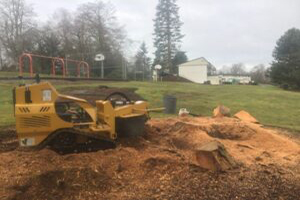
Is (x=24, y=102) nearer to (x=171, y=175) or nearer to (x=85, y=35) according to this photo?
(x=171, y=175)

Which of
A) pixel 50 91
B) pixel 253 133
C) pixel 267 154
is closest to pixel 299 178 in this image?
pixel 267 154

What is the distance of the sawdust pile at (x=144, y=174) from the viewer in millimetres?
4652

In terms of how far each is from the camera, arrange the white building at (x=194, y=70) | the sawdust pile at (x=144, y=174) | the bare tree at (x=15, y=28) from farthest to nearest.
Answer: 1. the white building at (x=194, y=70)
2. the bare tree at (x=15, y=28)
3. the sawdust pile at (x=144, y=174)

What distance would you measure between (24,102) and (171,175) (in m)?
2.73

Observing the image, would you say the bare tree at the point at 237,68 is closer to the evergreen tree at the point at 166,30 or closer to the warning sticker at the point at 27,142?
the evergreen tree at the point at 166,30

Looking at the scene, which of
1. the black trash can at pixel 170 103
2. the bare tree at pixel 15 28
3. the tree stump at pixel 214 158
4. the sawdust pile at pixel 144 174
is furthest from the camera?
the bare tree at pixel 15 28

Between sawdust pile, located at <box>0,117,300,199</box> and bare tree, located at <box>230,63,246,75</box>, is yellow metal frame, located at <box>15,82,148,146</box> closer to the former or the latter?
sawdust pile, located at <box>0,117,300,199</box>

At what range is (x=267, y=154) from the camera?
7.06m

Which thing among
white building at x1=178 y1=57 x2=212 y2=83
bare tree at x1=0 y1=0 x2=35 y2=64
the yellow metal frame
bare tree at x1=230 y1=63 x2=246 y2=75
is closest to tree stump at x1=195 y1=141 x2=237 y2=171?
the yellow metal frame

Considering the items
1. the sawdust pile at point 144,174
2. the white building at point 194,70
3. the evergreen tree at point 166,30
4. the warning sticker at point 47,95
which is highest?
the evergreen tree at point 166,30

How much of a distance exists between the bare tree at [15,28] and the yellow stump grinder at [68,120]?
2993 cm

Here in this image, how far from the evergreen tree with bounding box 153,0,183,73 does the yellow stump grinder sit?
5341 cm

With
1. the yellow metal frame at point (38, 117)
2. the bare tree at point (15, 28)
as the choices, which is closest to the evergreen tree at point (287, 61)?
the bare tree at point (15, 28)

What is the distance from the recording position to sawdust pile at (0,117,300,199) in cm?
465
